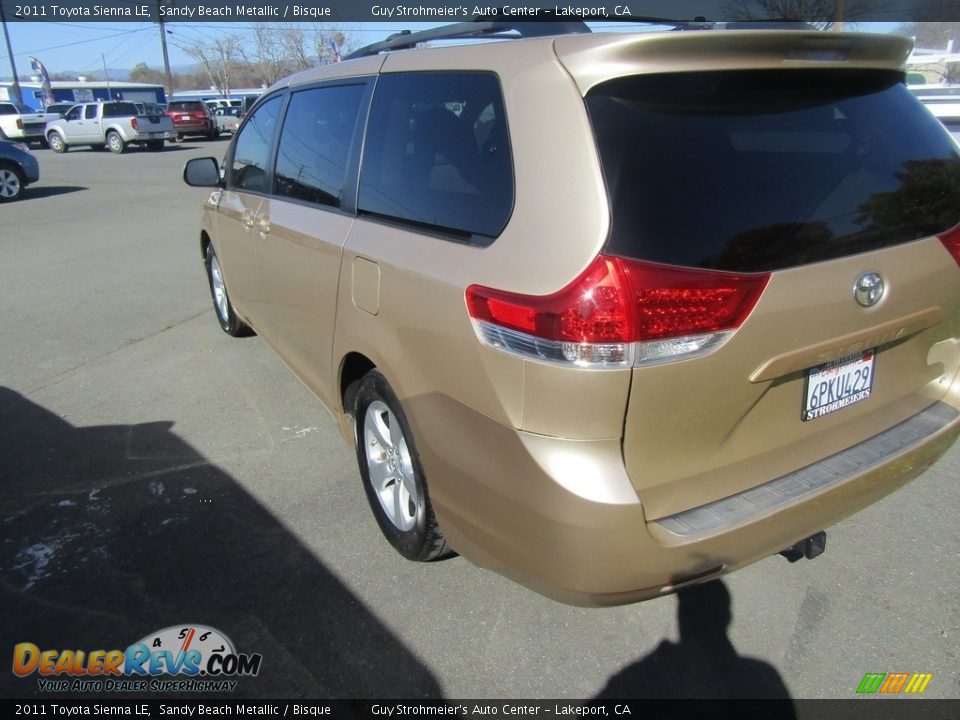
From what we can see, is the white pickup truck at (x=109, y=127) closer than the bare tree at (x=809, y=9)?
→ No

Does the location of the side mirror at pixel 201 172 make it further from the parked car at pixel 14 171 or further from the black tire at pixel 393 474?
the parked car at pixel 14 171

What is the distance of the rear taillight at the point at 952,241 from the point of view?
7.43ft

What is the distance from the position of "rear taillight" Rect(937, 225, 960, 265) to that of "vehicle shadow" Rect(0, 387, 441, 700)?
7.28 ft

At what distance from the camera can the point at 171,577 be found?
2748 millimetres

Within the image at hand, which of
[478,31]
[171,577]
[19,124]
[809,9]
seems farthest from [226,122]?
[171,577]

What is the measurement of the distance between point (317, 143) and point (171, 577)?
2015mm

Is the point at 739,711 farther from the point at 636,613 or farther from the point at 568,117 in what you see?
the point at 568,117

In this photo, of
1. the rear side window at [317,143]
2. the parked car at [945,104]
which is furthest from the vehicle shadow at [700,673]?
the parked car at [945,104]

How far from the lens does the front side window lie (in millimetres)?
3924

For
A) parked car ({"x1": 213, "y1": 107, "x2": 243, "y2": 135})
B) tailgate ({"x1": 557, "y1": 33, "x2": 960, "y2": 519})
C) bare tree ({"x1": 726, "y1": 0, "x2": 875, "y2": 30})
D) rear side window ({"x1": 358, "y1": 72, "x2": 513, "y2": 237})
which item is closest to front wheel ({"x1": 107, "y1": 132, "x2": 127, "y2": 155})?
parked car ({"x1": 213, "y1": 107, "x2": 243, "y2": 135})

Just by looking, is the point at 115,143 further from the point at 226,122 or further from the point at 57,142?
the point at 226,122

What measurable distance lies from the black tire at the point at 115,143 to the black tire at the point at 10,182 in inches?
558

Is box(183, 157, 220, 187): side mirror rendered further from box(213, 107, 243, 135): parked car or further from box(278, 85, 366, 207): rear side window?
box(213, 107, 243, 135): parked car

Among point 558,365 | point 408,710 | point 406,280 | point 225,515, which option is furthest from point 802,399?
point 225,515
